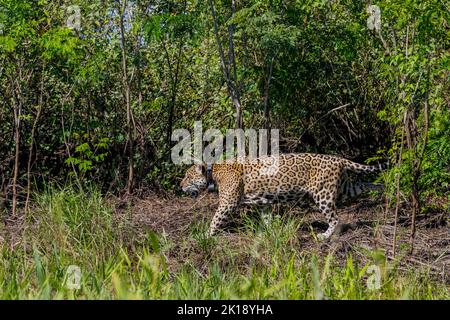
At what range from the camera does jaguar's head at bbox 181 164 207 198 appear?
11407mm

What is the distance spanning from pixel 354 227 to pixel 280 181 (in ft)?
3.39

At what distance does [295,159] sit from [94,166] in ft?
10.6

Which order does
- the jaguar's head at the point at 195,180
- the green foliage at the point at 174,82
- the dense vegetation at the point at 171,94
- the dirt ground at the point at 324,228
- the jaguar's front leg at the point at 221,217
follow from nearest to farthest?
the dirt ground at the point at 324,228 < the dense vegetation at the point at 171,94 < the jaguar's front leg at the point at 221,217 < the jaguar's head at the point at 195,180 < the green foliage at the point at 174,82

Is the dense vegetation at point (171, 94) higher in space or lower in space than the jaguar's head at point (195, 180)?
higher

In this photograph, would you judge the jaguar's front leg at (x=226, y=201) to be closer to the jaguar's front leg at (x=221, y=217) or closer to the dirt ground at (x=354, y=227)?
the jaguar's front leg at (x=221, y=217)

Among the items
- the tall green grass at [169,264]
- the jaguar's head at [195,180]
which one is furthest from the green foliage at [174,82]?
the tall green grass at [169,264]

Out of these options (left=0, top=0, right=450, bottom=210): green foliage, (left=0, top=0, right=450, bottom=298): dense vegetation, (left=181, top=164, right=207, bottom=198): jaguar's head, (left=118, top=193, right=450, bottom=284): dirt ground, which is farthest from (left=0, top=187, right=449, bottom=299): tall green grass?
(left=0, top=0, right=450, bottom=210): green foliage

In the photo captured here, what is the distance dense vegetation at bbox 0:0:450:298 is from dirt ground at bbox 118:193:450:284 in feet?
0.96

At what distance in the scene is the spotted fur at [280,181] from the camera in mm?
11016

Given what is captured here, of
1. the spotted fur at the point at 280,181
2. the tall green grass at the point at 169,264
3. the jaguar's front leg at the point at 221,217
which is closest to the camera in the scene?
the tall green grass at the point at 169,264
